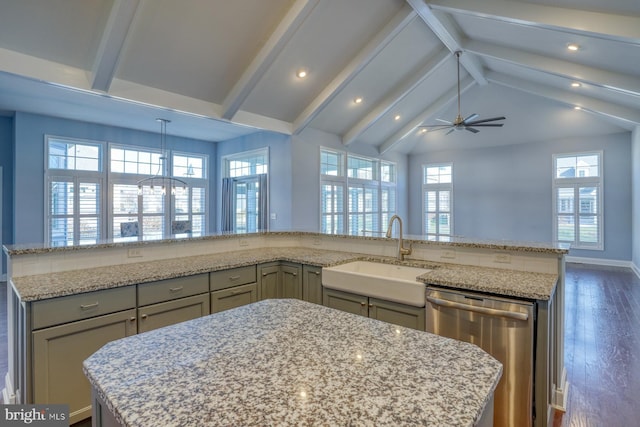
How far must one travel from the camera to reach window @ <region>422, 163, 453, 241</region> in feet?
30.8

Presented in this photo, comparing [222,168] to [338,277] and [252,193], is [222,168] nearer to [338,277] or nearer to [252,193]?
[252,193]

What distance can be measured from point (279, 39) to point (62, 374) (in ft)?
12.0

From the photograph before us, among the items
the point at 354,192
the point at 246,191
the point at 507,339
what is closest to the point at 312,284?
the point at 507,339

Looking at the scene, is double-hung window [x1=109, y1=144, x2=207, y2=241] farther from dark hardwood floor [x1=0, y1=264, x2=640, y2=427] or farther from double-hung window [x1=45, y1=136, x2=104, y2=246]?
dark hardwood floor [x1=0, y1=264, x2=640, y2=427]

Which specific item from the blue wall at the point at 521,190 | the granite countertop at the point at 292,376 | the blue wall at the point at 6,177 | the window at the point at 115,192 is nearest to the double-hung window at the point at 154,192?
the window at the point at 115,192

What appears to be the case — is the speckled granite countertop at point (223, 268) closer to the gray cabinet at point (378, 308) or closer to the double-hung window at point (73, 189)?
the gray cabinet at point (378, 308)

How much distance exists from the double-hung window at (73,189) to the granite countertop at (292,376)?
601 cm

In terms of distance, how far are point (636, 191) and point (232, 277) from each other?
797cm

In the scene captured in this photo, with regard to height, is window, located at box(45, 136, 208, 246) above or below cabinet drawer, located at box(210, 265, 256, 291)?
above

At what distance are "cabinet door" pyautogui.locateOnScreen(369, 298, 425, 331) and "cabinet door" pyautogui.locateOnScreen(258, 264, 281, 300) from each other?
1071 mm

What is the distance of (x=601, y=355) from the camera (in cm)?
295

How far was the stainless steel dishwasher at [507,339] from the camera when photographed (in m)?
1.75

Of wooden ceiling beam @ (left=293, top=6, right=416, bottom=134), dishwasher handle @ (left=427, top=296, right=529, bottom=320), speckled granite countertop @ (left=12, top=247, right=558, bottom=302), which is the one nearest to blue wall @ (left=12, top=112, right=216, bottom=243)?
wooden ceiling beam @ (left=293, top=6, right=416, bottom=134)

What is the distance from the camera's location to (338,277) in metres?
2.54
